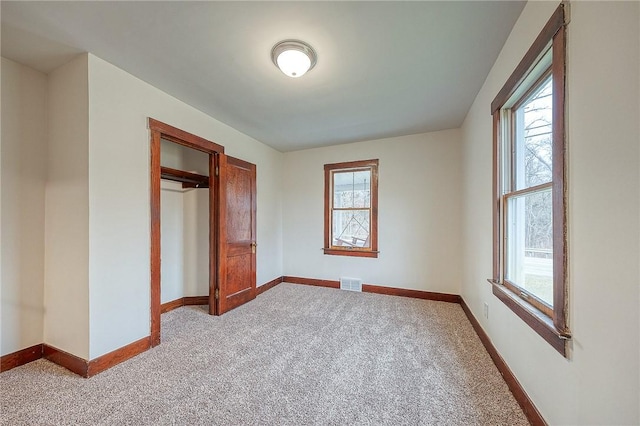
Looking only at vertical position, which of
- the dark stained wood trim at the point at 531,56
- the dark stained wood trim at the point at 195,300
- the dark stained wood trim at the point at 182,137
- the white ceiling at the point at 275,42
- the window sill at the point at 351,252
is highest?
the white ceiling at the point at 275,42

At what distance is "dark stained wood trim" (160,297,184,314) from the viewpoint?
3.23 m

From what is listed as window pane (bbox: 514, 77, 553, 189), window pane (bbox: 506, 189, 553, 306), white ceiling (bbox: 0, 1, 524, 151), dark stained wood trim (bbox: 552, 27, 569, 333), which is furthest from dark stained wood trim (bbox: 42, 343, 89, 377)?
window pane (bbox: 514, 77, 553, 189)

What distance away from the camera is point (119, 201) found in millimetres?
2117

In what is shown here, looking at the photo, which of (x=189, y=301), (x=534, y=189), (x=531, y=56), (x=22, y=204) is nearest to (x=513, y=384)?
(x=534, y=189)

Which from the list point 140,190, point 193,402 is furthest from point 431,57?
Answer: point 193,402

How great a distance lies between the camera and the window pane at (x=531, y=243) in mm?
1412

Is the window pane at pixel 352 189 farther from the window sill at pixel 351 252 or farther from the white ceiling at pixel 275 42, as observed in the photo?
the white ceiling at pixel 275 42

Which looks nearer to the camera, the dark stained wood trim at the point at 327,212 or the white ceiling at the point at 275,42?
the white ceiling at the point at 275,42

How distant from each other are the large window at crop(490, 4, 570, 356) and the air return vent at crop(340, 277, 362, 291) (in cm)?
230

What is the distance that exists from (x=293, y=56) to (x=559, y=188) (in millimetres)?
1853

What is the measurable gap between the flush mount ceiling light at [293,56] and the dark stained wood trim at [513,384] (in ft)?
8.88

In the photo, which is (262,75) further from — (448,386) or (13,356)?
(13,356)

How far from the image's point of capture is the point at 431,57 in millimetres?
1965

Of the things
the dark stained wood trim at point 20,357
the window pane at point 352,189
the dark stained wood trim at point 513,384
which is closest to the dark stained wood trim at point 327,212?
the window pane at point 352,189
